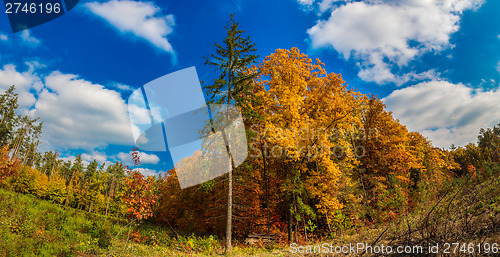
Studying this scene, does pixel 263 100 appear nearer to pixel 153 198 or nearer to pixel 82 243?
pixel 153 198

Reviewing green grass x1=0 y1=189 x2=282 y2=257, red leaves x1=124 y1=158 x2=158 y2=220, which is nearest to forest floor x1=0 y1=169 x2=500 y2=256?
green grass x1=0 y1=189 x2=282 y2=257

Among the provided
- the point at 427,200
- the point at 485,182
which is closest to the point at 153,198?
the point at 427,200

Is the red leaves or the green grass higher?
the red leaves

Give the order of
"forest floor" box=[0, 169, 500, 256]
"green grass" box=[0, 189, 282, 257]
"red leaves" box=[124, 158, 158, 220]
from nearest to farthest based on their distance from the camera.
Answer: "forest floor" box=[0, 169, 500, 256], "green grass" box=[0, 189, 282, 257], "red leaves" box=[124, 158, 158, 220]

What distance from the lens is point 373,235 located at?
7789 mm

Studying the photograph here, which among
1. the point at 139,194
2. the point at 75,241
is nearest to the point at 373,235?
the point at 139,194

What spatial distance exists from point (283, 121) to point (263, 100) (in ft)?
6.22

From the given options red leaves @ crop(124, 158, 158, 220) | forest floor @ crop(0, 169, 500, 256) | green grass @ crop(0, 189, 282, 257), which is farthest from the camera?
red leaves @ crop(124, 158, 158, 220)

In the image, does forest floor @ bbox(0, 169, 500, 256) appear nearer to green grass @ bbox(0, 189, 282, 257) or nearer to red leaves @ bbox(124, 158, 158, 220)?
green grass @ bbox(0, 189, 282, 257)

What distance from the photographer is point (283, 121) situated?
13.7m

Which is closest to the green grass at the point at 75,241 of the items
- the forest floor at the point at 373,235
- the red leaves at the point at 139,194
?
the forest floor at the point at 373,235

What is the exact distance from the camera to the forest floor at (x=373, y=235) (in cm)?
493

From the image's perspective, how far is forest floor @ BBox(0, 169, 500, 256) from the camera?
4.93m

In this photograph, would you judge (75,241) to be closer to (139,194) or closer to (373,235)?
(139,194)
